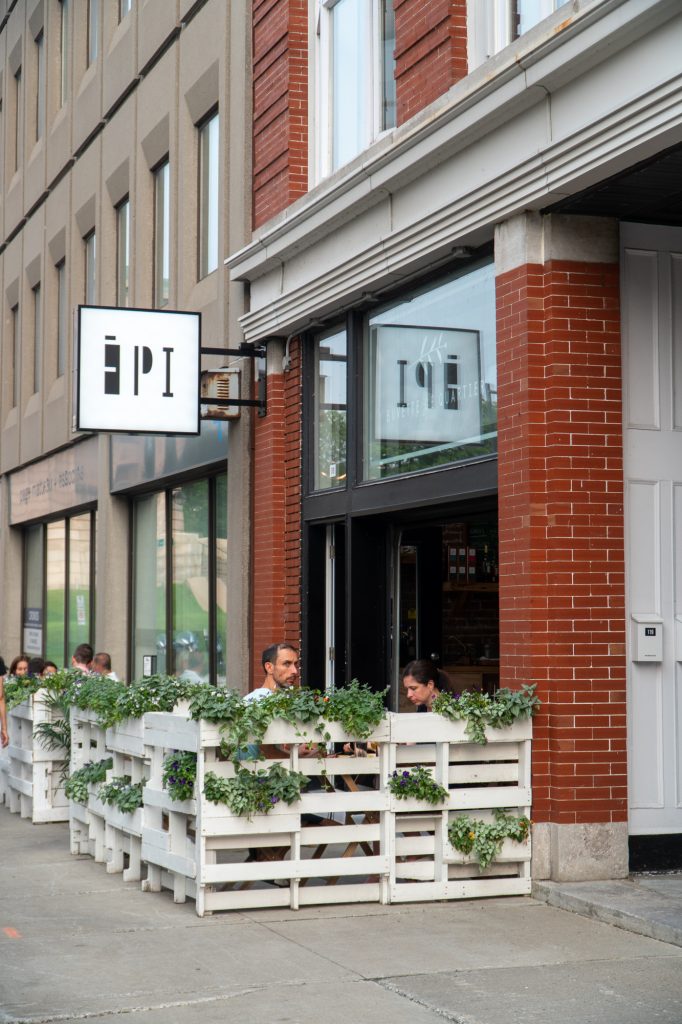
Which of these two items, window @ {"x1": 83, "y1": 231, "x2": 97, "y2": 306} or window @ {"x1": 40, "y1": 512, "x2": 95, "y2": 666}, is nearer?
window @ {"x1": 83, "y1": 231, "x2": 97, "y2": 306}

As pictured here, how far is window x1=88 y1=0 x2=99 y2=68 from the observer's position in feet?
68.4

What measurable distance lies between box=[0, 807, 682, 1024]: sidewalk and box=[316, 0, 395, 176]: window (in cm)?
646

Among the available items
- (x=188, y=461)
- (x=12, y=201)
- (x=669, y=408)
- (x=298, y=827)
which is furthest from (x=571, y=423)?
(x=12, y=201)

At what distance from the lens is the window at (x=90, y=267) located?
2072cm

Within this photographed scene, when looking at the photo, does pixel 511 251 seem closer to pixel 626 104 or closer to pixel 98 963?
pixel 626 104

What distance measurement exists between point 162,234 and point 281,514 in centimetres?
551

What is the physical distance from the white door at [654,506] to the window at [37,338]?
630 inches

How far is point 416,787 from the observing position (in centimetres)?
875

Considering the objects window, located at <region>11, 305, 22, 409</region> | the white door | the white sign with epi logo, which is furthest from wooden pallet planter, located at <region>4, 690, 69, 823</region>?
window, located at <region>11, 305, 22, 409</region>

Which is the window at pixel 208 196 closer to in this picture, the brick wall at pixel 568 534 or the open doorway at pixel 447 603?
the open doorway at pixel 447 603

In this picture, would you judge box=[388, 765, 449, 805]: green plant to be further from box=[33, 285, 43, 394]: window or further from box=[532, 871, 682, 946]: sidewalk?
box=[33, 285, 43, 394]: window

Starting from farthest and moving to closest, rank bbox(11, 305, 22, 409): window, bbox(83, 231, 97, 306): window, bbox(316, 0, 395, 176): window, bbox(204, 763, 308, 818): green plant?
bbox(11, 305, 22, 409): window < bbox(83, 231, 97, 306): window < bbox(316, 0, 395, 176): window < bbox(204, 763, 308, 818): green plant

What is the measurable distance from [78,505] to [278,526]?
822cm

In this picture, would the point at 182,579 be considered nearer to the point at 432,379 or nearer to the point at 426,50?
the point at 432,379
